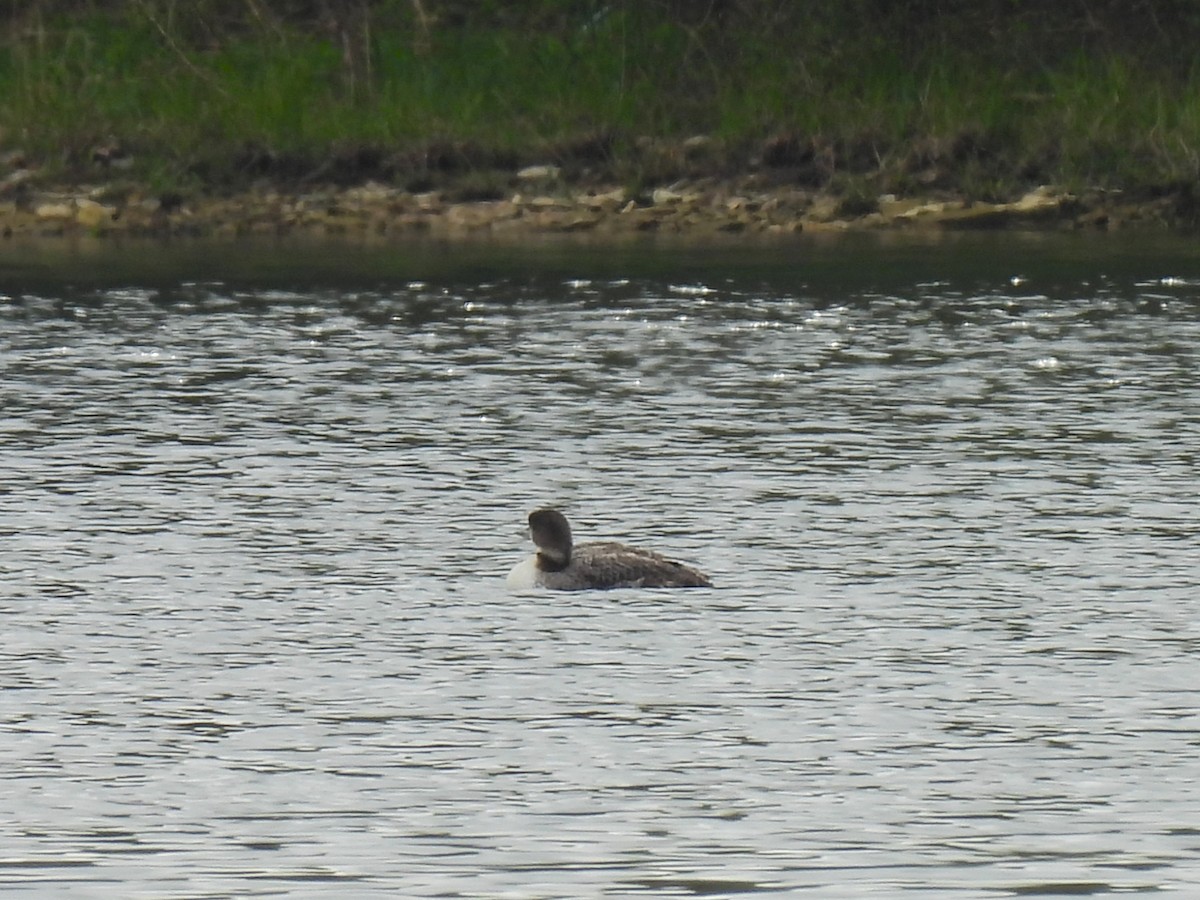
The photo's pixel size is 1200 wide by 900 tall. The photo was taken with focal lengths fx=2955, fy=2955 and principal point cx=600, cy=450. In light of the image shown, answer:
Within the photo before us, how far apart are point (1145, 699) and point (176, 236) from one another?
2472cm

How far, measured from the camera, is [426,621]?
39.8 feet

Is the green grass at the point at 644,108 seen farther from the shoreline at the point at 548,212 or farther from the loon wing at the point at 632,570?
the loon wing at the point at 632,570

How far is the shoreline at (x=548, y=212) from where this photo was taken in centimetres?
3372

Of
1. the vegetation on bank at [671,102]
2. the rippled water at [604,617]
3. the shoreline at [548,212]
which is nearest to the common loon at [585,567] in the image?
the rippled water at [604,617]

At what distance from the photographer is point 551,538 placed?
12734 mm

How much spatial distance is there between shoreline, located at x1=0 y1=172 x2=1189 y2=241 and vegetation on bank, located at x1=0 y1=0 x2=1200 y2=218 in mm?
315

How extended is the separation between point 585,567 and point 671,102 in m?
24.3

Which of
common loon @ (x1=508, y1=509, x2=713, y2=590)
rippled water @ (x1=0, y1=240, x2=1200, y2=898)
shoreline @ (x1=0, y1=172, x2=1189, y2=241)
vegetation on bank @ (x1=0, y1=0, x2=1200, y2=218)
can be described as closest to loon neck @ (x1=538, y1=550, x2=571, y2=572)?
common loon @ (x1=508, y1=509, x2=713, y2=590)

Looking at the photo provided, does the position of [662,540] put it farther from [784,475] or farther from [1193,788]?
[1193,788]

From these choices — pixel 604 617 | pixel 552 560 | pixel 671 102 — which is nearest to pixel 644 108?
pixel 671 102

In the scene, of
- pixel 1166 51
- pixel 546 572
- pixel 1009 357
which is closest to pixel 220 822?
pixel 546 572

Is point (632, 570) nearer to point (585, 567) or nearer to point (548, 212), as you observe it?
point (585, 567)

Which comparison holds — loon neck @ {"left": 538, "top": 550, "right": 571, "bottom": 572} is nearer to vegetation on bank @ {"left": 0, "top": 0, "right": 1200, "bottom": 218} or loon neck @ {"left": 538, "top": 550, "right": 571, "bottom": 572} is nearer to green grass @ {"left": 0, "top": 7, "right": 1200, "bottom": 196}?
vegetation on bank @ {"left": 0, "top": 0, "right": 1200, "bottom": 218}

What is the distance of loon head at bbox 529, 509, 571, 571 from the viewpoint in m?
12.7
